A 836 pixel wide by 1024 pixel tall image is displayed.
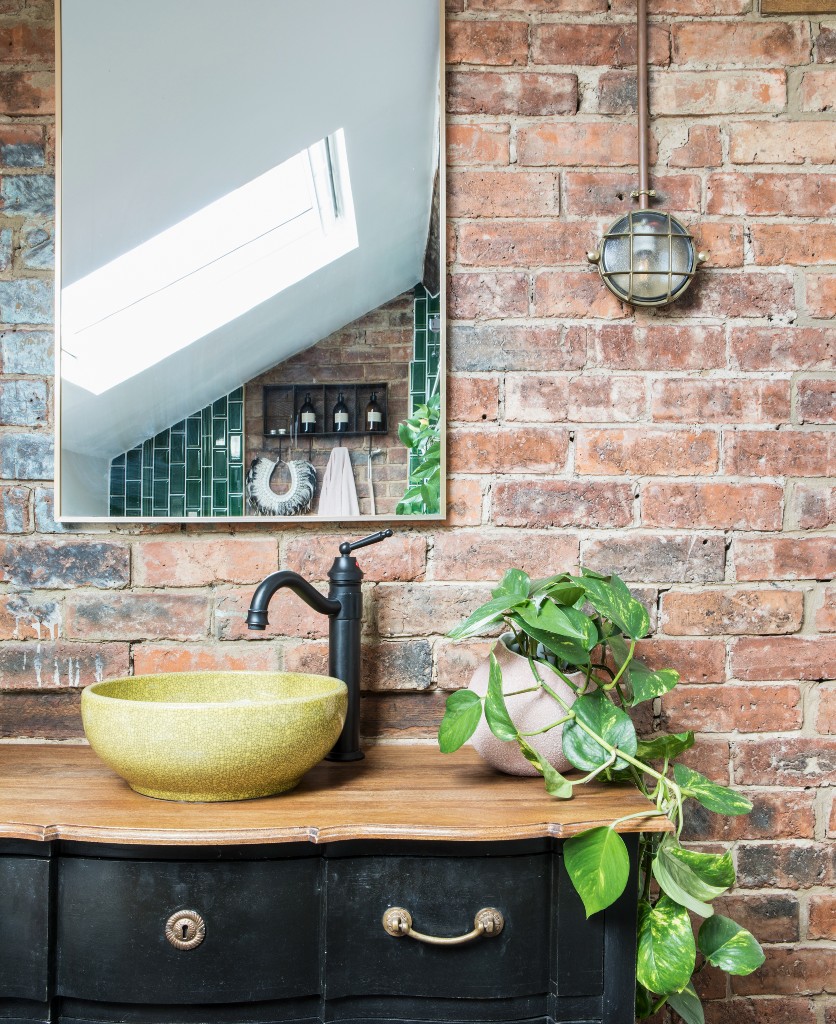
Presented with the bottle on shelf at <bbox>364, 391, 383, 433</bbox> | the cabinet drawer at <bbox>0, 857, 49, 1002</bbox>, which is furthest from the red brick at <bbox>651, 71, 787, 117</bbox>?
the cabinet drawer at <bbox>0, 857, 49, 1002</bbox>

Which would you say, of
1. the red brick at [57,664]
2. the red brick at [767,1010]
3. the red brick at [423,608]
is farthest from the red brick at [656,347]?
the red brick at [767,1010]

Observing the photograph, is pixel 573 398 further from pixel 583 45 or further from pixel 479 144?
pixel 583 45

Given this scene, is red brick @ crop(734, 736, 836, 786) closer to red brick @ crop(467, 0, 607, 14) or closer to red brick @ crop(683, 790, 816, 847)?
red brick @ crop(683, 790, 816, 847)

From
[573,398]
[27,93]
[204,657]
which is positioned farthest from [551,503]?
[27,93]

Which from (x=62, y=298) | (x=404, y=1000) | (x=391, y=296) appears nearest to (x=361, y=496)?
(x=391, y=296)

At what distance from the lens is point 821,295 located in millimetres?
1411

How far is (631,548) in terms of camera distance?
139 centimetres

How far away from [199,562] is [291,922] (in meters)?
0.62

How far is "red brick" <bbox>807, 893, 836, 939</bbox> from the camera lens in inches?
54.6

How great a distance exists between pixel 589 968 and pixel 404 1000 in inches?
8.2

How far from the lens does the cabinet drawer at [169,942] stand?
92cm

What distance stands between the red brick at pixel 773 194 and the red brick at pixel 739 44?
0.19 m

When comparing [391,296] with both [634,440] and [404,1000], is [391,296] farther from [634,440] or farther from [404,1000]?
[404,1000]

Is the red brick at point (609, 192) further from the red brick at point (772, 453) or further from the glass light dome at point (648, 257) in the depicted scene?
the red brick at point (772, 453)
